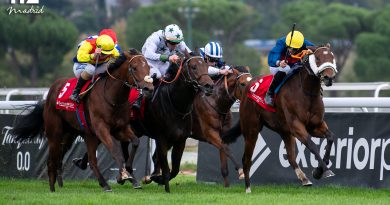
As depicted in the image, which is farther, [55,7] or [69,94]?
[55,7]

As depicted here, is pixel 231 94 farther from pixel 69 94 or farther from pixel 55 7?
pixel 55 7

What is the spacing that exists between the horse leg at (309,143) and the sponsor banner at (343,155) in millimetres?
1007

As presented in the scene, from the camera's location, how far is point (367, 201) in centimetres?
901

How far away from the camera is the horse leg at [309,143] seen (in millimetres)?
9734

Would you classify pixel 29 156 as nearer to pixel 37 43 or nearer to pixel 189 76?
pixel 189 76

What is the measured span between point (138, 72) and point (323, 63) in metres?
1.93

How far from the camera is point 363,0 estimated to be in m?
86.2

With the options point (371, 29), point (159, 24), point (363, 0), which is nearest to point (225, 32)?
point (159, 24)

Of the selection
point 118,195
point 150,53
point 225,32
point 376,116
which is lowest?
point 118,195

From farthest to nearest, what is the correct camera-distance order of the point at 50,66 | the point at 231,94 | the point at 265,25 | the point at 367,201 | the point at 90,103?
the point at 265,25 < the point at 50,66 < the point at 231,94 < the point at 90,103 < the point at 367,201

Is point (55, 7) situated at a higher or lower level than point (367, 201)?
higher

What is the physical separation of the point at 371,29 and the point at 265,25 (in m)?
23.1

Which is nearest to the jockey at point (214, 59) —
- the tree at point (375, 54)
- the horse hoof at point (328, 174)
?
the horse hoof at point (328, 174)

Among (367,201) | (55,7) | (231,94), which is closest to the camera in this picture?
(367,201)
